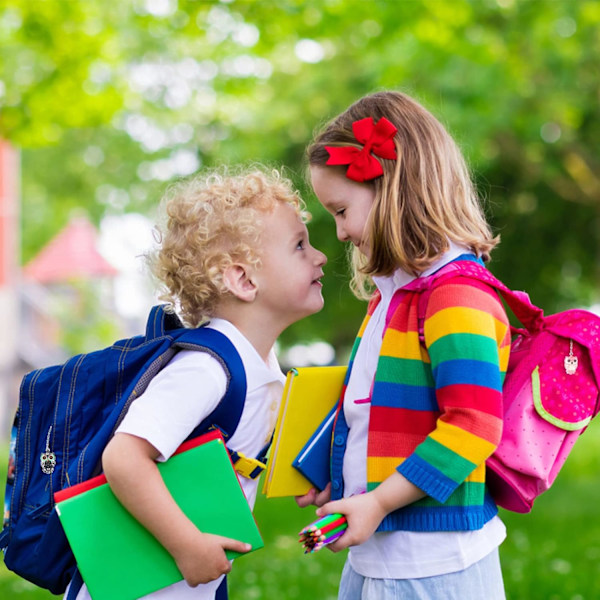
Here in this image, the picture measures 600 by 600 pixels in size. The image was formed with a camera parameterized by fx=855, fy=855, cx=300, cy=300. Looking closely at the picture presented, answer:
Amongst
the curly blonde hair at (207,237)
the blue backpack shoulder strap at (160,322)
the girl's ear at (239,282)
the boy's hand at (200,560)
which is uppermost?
the curly blonde hair at (207,237)

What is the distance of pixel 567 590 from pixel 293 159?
1295 centimetres

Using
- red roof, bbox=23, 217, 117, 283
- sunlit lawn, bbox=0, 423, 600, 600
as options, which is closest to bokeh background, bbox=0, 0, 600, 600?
sunlit lawn, bbox=0, 423, 600, 600

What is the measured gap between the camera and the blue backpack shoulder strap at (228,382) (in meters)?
2.12

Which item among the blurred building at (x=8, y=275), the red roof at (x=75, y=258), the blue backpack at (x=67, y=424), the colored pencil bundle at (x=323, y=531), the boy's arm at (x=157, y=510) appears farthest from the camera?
the red roof at (x=75, y=258)

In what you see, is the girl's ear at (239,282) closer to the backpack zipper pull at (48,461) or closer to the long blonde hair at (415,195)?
the long blonde hair at (415,195)

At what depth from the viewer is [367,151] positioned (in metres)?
2.11

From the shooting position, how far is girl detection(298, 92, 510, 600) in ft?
6.20

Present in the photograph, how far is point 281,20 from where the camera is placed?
8.02 m

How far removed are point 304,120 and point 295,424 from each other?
13898 mm

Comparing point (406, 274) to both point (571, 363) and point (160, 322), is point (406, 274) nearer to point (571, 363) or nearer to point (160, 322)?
point (571, 363)

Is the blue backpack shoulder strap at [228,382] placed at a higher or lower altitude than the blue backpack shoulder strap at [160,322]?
lower

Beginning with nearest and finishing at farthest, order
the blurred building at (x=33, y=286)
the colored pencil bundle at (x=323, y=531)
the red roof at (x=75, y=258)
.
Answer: the colored pencil bundle at (x=323, y=531)
the blurred building at (x=33, y=286)
the red roof at (x=75, y=258)

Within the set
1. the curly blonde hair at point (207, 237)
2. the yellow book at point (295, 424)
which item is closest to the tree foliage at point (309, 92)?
the curly blonde hair at point (207, 237)

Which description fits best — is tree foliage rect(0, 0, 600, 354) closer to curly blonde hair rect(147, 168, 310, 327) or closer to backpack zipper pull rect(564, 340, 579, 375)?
curly blonde hair rect(147, 168, 310, 327)
